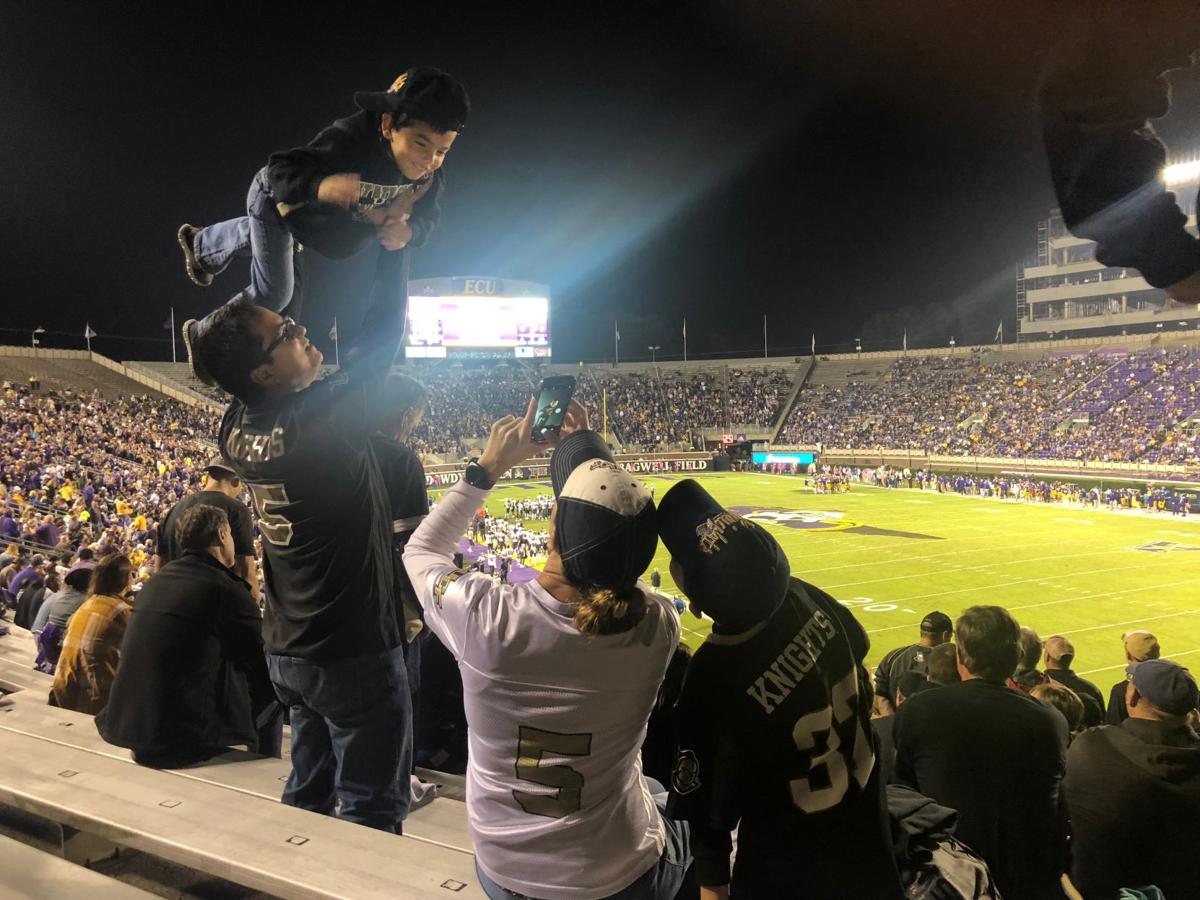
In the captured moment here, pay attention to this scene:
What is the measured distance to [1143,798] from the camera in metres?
2.97

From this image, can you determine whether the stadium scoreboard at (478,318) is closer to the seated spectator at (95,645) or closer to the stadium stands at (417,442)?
the stadium stands at (417,442)

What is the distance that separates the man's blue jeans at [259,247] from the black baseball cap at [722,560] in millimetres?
1539

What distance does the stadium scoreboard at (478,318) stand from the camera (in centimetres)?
5919

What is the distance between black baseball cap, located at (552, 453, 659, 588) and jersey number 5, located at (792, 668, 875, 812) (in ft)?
1.89

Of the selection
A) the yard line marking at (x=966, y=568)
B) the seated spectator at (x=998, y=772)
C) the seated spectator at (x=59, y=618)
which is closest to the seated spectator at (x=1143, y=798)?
the seated spectator at (x=998, y=772)

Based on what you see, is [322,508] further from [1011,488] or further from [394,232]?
[1011,488]

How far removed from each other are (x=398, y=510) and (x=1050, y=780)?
2.60 m

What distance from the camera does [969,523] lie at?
31578 mm

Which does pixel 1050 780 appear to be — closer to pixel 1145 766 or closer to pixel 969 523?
pixel 1145 766

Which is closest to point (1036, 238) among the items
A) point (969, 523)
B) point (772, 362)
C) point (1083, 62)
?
point (772, 362)

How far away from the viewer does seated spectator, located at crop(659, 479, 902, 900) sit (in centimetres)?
191

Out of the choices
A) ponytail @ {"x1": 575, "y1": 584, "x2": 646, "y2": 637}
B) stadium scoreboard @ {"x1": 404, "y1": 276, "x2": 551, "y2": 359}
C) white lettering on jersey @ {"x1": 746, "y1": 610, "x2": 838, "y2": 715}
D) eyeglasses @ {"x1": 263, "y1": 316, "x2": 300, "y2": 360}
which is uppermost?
stadium scoreboard @ {"x1": 404, "y1": 276, "x2": 551, "y2": 359}

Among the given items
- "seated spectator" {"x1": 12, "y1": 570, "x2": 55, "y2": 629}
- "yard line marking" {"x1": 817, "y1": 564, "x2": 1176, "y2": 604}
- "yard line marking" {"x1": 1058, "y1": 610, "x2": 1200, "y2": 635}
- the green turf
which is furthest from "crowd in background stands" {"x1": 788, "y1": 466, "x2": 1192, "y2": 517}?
"seated spectator" {"x1": 12, "y1": 570, "x2": 55, "y2": 629}

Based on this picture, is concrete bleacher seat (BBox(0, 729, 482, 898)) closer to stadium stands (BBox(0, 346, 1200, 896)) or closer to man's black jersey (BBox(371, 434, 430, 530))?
stadium stands (BBox(0, 346, 1200, 896))
